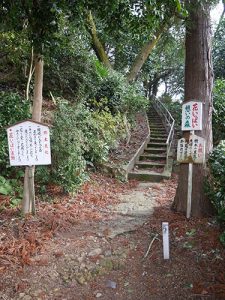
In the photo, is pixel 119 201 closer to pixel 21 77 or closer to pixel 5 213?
pixel 5 213

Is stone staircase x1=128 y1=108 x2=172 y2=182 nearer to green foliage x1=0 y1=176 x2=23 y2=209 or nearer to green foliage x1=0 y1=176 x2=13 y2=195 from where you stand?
green foliage x1=0 y1=176 x2=23 y2=209

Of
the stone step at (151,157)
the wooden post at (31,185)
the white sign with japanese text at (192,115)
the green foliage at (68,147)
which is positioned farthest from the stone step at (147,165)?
the wooden post at (31,185)

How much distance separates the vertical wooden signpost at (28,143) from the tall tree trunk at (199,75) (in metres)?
2.45

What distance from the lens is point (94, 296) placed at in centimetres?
314

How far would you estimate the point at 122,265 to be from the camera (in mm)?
3641

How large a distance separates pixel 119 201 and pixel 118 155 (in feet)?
9.42

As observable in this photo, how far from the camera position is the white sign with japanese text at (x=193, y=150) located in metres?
4.50

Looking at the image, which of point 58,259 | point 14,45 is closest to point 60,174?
point 58,259

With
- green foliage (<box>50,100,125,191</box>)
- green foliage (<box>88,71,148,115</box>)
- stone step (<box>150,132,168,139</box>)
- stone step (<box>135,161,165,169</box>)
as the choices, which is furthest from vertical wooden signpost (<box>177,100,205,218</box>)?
stone step (<box>150,132,168,139</box>)

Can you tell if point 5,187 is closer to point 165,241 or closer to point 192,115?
point 165,241

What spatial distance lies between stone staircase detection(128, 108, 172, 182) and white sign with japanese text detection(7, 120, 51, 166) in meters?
3.83

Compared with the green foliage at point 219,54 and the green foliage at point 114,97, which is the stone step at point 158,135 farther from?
the green foliage at point 219,54

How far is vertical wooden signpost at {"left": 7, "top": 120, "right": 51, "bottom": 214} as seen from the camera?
4.30 metres

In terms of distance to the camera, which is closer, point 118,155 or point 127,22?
point 127,22
